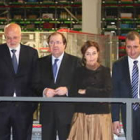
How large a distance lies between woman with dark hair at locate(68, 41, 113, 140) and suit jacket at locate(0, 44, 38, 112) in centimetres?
47

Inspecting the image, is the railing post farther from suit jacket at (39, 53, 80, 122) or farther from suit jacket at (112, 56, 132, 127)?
suit jacket at (39, 53, 80, 122)

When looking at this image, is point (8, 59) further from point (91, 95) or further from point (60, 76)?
point (91, 95)

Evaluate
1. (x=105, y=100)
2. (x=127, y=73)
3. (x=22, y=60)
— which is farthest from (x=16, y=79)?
(x=127, y=73)

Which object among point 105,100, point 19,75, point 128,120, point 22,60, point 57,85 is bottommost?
point 128,120

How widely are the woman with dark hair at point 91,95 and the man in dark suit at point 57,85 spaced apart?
8 cm

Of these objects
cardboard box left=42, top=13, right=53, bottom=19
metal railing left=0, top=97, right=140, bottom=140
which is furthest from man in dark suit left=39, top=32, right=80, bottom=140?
cardboard box left=42, top=13, right=53, bottom=19

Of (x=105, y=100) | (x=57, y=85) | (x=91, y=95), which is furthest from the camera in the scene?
(x=57, y=85)

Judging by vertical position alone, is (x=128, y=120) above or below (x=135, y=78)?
below

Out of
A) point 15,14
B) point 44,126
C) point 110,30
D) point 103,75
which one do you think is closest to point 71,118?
point 44,126

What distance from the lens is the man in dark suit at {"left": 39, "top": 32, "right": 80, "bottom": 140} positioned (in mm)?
3576

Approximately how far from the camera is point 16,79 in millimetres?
3719

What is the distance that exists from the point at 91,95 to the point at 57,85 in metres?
0.35

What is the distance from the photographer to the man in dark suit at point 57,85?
3576 millimetres

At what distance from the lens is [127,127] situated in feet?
10.9
